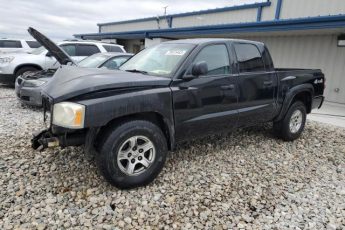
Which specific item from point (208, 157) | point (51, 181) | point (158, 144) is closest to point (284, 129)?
point (208, 157)

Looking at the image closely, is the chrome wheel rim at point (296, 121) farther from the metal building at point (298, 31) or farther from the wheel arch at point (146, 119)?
the metal building at point (298, 31)

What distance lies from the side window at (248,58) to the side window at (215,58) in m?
0.27

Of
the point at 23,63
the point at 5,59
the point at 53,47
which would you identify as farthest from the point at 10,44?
the point at 53,47

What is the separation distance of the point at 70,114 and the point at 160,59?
1694 millimetres

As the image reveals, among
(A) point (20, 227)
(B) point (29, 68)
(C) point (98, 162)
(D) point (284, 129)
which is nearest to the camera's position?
(A) point (20, 227)

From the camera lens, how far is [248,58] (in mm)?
4715

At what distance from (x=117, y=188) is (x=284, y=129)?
3.40 meters

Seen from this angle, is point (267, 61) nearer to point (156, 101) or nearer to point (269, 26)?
point (156, 101)

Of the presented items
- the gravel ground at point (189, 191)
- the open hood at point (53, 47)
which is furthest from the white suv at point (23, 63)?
the gravel ground at point (189, 191)

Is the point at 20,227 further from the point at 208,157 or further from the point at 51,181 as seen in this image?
the point at 208,157

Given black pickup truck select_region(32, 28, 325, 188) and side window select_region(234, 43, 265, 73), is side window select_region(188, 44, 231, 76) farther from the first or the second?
side window select_region(234, 43, 265, 73)

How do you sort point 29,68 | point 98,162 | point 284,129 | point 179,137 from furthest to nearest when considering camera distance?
point 29,68 → point 284,129 → point 179,137 → point 98,162

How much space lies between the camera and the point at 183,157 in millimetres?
4492

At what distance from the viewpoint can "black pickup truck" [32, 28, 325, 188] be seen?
3.10m
